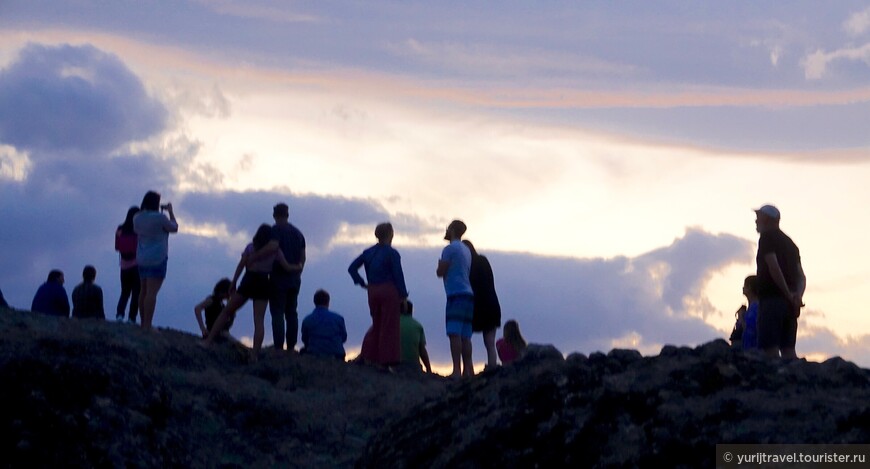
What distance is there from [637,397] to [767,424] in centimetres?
103

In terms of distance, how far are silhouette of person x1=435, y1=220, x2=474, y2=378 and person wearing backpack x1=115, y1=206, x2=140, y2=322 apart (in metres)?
4.71

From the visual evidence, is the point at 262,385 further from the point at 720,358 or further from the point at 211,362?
the point at 720,358

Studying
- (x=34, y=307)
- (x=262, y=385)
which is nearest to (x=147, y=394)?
(x=262, y=385)

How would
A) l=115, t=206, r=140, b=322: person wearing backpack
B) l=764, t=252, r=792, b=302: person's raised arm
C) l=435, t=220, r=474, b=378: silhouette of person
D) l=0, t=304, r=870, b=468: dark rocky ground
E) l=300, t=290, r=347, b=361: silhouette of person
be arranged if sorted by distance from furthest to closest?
l=115, t=206, r=140, b=322: person wearing backpack, l=300, t=290, r=347, b=361: silhouette of person, l=435, t=220, r=474, b=378: silhouette of person, l=764, t=252, r=792, b=302: person's raised arm, l=0, t=304, r=870, b=468: dark rocky ground

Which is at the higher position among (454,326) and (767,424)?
(454,326)

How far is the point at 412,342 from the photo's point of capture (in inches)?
604

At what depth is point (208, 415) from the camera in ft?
34.9

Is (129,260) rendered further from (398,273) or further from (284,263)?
(398,273)

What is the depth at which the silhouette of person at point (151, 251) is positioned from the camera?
14086mm

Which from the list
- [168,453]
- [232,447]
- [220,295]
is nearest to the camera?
[168,453]

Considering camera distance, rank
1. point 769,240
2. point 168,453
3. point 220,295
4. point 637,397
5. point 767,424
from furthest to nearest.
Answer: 1. point 220,295
2. point 769,240
3. point 168,453
4. point 637,397
5. point 767,424

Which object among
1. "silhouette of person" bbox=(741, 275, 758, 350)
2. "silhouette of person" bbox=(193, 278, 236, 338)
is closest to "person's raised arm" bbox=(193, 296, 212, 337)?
"silhouette of person" bbox=(193, 278, 236, 338)

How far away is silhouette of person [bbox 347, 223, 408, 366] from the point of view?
45.6ft

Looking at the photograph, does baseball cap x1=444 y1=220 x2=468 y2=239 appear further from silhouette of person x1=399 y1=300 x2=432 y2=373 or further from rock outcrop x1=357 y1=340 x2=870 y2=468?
rock outcrop x1=357 y1=340 x2=870 y2=468
